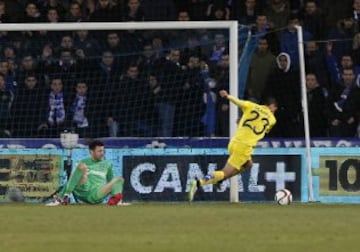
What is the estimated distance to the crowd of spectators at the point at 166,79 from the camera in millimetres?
22234

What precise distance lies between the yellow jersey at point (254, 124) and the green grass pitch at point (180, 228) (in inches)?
74.5

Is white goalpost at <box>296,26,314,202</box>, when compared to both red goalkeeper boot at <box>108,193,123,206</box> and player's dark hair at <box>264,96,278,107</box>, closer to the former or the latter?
player's dark hair at <box>264,96,278,107</box>

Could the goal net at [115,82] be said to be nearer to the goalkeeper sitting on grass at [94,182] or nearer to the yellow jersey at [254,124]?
the yellow jersey at [254,124]

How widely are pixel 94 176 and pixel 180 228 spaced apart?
22.4 ft

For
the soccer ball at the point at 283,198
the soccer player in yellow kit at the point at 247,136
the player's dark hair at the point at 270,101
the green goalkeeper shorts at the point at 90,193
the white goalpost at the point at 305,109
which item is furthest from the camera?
the white goalpost at the point at 305,109

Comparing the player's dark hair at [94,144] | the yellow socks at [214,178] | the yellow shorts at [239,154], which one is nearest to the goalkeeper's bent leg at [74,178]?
the player's dark hair at [94,144]

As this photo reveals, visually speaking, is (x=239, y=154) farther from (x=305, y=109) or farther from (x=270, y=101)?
(x=305, y=109)

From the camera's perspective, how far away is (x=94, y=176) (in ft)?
65.8

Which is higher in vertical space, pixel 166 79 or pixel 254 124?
pixel 166 79

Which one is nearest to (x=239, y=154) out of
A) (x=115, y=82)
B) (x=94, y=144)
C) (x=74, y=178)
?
(x=94, y=144)

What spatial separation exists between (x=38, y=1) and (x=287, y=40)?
5.72 m

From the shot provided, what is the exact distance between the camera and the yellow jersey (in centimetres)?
2002

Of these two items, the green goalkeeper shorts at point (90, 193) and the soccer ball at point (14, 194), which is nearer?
the green goalkeeper shorts at point (90, 193)

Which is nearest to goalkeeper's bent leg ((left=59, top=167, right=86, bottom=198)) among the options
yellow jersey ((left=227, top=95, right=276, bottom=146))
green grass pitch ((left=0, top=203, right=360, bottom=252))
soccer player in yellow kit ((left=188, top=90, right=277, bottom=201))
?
green grass pitch ((left=0, top=203, right=360, bottom=252))
